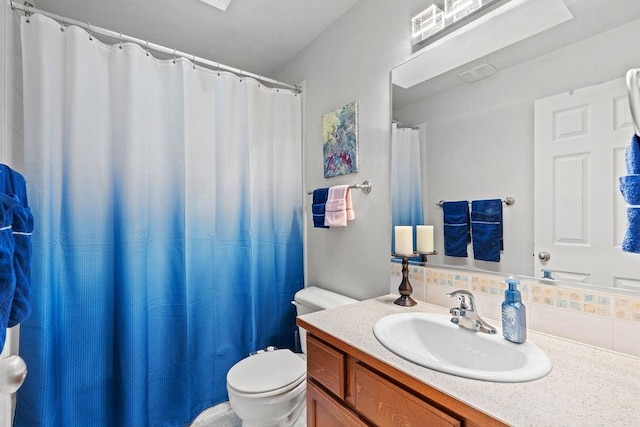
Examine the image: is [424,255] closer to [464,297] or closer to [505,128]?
[464,297]

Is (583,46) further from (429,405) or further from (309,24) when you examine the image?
(309,24)

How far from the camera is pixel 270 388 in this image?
4.37ft

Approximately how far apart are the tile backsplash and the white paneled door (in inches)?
2.0

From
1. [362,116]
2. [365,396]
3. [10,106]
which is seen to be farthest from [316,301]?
[10,106]

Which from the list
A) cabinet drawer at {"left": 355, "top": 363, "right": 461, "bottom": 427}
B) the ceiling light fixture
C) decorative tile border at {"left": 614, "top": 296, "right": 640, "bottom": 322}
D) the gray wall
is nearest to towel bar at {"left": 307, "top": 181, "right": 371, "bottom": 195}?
the gray wall

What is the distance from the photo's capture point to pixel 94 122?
1.42 meters

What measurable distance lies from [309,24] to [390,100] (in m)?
0.84

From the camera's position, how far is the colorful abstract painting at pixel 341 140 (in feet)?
5.43

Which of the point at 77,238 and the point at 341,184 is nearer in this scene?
the point at 77,238

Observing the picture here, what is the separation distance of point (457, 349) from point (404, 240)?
476 mm

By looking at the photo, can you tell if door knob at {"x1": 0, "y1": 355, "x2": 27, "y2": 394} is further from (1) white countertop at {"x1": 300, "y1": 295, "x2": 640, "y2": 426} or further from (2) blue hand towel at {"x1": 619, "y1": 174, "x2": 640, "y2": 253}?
(2) blue hand towel at {"x1": 619, "y1": 174, "x2": 640, "y2": 253}

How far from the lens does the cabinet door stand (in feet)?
3.07

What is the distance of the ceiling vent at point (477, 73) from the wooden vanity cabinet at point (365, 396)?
1.13 meters

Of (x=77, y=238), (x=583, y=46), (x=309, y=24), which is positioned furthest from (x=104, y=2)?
(x=583, y=46)
